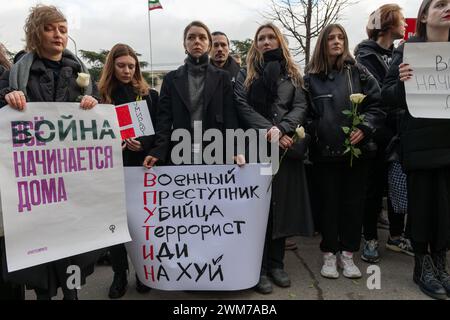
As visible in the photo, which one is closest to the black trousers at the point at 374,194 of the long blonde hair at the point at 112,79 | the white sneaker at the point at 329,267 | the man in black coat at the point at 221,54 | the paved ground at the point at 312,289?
the paved ground at the point at 312,289

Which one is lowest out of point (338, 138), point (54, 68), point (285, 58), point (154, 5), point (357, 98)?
point (338, 138)

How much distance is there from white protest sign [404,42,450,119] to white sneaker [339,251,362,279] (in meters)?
1.23

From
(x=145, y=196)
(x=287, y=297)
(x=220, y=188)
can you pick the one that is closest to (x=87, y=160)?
(x=145, y=196)

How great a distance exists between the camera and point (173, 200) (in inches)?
107

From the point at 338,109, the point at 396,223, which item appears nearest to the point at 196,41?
the point at 338,109

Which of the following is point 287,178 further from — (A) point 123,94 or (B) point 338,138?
(A) point 123,94

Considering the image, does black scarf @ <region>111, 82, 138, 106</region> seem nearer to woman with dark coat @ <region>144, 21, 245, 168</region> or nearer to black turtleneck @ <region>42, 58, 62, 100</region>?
woman with dark coat @ <region>144, 21, 245, 168</region>

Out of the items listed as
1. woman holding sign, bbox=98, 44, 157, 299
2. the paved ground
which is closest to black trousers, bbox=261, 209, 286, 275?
the paved ground

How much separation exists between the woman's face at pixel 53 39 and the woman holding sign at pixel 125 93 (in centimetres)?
68

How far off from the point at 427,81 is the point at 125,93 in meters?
2.17

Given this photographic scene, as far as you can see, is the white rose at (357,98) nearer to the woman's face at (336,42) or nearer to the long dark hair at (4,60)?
the woman's face at (336,42)

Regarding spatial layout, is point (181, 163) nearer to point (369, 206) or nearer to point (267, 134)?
point (267, 134)

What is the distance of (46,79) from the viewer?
7.44ft

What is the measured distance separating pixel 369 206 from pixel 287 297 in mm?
1274
